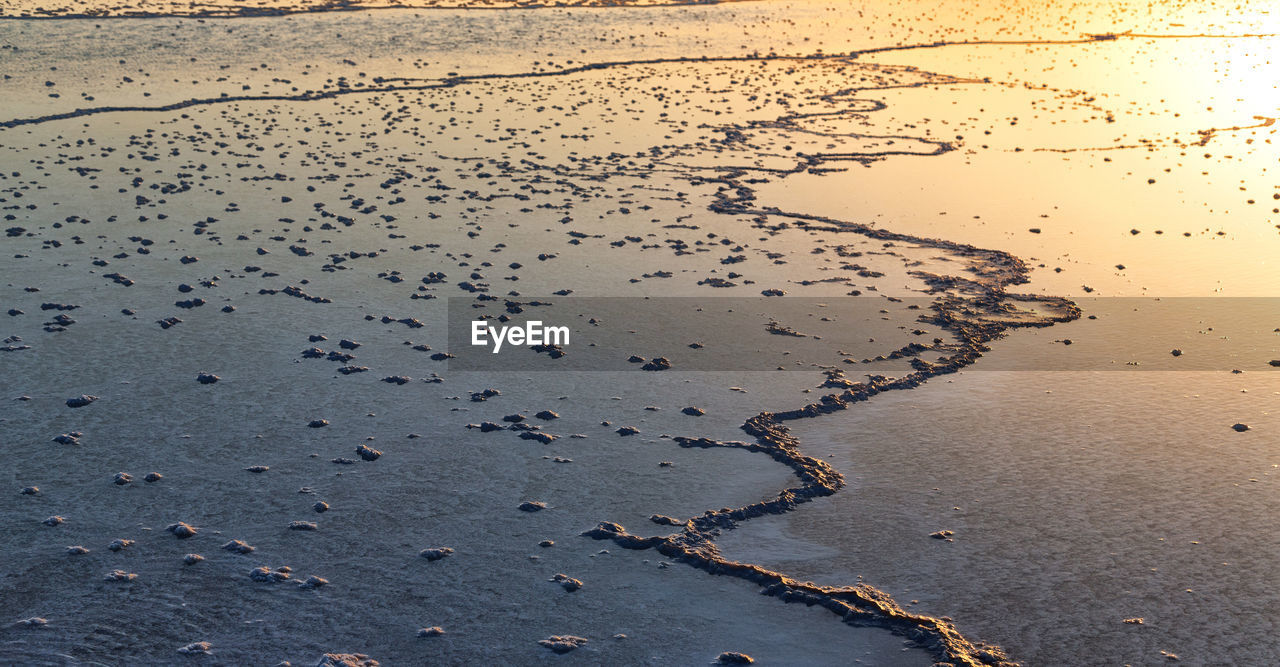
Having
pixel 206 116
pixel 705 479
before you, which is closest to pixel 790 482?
pixel 705 479

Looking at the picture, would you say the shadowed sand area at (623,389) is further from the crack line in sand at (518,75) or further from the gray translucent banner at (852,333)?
the crack line in sand at (518,75)

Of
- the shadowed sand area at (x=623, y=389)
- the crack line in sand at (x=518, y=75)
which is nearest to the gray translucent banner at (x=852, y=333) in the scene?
the shadowed sand area at (x=623, y=389)

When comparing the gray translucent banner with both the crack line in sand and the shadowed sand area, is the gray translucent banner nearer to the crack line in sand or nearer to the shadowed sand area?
the shadowed sand area

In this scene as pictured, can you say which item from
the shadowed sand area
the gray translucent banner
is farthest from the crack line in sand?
the gray translucent banner

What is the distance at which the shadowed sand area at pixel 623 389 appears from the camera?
5.35 m

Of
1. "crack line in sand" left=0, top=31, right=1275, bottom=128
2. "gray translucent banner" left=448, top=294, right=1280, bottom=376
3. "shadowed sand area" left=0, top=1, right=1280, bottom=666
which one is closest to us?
"shadowed sand area" left=0, top=1, right=1280, bottom=666

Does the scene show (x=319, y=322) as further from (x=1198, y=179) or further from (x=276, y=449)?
(x=1198, y=179)

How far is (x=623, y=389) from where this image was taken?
8258mm

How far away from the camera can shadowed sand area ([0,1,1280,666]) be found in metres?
5.35

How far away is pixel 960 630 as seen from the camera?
5.19 meters

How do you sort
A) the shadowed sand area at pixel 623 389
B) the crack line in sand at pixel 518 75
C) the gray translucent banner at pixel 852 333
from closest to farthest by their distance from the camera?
the shadowed sand area at pixel 623 389, the gray translucent banner at pixel 852 333, the crack line in sand at pixel 518 75

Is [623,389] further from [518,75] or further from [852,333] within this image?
[518,75]

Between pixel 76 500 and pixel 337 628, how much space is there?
2.26 m

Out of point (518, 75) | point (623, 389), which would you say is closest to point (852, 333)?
point (623, 389)
